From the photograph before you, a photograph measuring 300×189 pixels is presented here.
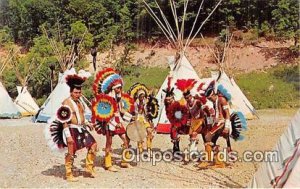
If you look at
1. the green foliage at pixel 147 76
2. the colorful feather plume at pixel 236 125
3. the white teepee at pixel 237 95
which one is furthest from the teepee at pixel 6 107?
the colorful feather plume at pixel 236 125

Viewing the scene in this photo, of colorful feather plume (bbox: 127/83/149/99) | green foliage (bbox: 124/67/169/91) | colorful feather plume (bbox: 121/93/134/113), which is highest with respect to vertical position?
green foliage (bbox: 124/67/169/91)

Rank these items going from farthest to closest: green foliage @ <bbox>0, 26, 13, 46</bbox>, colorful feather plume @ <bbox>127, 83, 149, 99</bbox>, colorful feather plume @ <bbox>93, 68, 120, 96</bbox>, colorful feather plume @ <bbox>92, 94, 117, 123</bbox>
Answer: green foliage @ <bbox>0, 26, 13, 46</bbox>
colorful feather plume @ <bbox>127, 83, 149, 99</bbox>
colorful feather plume @ <bbox>93, 68, 120, 96</bbox>
colorful feather plume @ <bbox>92, 94, 117, 123</bbox>

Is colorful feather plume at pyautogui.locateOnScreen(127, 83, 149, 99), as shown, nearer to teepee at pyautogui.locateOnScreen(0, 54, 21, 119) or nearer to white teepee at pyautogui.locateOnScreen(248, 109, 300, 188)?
white teepee at pyautogui.locateOnScreen(248, 109, 300, 188)

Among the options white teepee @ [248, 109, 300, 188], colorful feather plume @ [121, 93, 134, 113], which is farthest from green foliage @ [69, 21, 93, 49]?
white teepee @ [248, 109, 300, 188]

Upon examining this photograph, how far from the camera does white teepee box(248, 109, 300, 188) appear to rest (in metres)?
3.99

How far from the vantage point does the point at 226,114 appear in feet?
20.5

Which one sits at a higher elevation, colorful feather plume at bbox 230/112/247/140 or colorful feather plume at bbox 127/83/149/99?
colorful feather plume at bbox 127/83/149/99

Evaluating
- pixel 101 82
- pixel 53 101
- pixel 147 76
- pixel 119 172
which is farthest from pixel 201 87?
pixel 147 76

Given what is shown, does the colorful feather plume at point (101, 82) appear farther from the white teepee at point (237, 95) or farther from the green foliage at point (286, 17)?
the green foliage at point (286, 17)

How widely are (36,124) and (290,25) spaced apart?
17043mm

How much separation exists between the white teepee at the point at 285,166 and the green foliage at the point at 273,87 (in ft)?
38.0

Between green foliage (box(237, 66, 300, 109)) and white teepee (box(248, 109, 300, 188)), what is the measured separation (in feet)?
38.0

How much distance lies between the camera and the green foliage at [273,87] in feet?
54.1

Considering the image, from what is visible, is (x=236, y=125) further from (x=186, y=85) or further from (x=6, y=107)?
(x=6, y=107)
